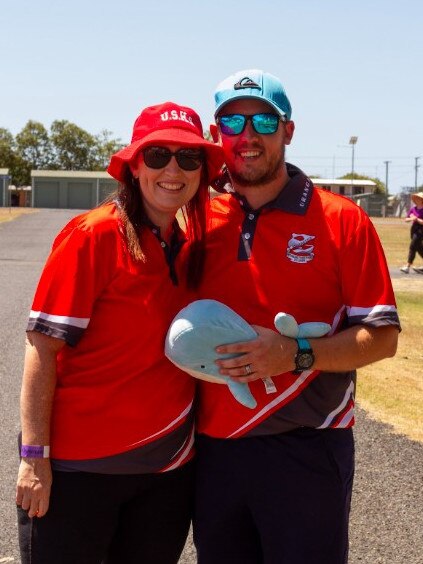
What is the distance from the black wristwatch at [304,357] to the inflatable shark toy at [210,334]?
0.14ft

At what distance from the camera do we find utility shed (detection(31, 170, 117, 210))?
294 ft

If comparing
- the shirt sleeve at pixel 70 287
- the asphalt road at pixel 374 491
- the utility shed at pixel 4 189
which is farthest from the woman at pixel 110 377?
the utility shed at pixel 4 189

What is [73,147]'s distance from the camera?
11950cm

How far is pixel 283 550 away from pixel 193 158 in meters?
1.36

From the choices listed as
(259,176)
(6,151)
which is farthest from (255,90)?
(6,151)

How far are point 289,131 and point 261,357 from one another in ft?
3.03

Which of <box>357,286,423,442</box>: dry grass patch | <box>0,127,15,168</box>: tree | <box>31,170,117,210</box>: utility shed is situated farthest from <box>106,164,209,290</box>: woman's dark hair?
<box>0,127,15,168</box>: tree

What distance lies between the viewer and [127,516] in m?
2.88

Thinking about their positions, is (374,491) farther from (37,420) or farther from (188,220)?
(37,420)

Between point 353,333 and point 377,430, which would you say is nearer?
point 353,333

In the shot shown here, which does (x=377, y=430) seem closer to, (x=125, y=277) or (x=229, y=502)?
(x=229, y=502)

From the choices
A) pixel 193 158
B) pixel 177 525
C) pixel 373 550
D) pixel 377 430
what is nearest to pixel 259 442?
pixel 177 525

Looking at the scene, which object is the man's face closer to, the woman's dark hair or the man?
the man

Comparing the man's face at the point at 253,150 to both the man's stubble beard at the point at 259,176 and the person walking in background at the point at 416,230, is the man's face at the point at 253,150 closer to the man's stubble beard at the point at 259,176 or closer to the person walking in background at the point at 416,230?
the man's stubble beard at the point at 259,176
